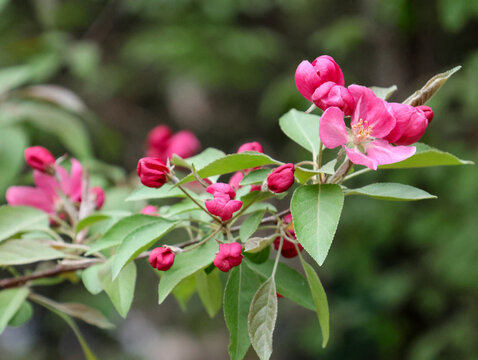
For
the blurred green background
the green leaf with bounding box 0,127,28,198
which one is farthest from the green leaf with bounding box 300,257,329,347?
the green leaf with bounding box 0,127,28,198

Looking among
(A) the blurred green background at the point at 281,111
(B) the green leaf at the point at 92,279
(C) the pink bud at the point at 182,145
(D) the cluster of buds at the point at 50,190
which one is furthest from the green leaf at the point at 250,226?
(A) the blurred green background at the point at 281,111

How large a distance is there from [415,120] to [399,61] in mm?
2488

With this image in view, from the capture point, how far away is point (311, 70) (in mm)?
728

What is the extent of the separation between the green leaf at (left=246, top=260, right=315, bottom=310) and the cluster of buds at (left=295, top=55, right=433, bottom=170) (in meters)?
0.25

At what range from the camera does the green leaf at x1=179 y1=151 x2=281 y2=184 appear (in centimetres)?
70

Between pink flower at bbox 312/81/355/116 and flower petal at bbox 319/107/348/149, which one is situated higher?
pink flower at bbox 312/81/355/116

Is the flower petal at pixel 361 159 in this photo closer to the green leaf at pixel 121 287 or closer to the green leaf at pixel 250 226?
the green leaf at pixel 250 226

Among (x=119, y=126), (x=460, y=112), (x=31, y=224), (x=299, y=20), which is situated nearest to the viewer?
(x=31, y=224)

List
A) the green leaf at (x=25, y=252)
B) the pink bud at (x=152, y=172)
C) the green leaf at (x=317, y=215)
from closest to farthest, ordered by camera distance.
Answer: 1. the green leaf at (x=317, y=215)
2. the pink bud at (x=152, y=172)
3. the green leaf at (x=25, y=252)

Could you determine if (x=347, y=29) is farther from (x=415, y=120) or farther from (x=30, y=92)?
(x=415, y=120)

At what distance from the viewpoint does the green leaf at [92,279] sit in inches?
31.5

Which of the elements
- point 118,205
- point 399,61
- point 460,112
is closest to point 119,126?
point 399,61

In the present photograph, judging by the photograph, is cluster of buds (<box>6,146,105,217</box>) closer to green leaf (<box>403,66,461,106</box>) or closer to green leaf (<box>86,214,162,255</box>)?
green leaf (<box>86,214,162,255</box>)

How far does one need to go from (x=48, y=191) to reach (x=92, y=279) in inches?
14.3
